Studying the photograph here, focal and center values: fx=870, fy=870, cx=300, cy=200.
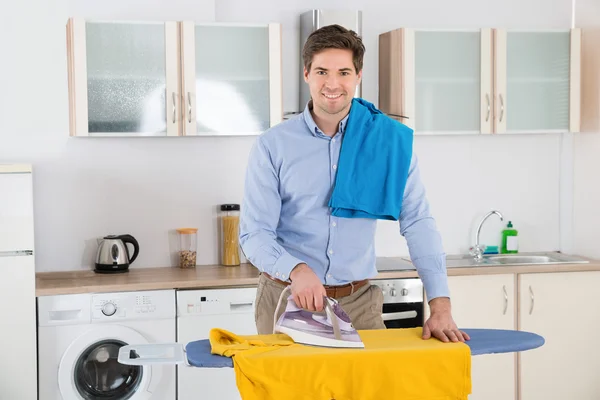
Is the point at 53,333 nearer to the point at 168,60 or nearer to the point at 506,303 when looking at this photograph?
the point at 168,60

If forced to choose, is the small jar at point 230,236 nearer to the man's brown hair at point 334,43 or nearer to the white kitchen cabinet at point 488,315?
the white kitchen cabinet at point 488,315

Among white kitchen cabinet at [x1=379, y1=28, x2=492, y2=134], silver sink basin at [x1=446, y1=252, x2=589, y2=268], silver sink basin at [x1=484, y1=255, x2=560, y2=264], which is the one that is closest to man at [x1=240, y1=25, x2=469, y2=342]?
white kitchen cabinet at [x1=379, y1=28, x2=492, y2=134]

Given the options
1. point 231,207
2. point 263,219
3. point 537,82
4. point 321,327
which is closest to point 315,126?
point 263,219

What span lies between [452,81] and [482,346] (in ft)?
7.99

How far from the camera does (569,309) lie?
4359 mm

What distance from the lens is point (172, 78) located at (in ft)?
13.3

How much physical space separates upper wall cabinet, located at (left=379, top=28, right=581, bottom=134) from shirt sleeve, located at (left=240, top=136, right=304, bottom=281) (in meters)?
1.87

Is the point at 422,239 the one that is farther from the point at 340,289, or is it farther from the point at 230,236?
the point at 230,236

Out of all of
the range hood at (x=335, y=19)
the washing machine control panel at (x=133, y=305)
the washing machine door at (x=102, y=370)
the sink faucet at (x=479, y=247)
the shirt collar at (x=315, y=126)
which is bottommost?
the washing machine door at (x=102, y=370)

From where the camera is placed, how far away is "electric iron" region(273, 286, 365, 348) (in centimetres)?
217

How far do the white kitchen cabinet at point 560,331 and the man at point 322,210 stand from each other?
1.82 m

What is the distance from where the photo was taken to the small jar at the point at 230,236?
4.45 m

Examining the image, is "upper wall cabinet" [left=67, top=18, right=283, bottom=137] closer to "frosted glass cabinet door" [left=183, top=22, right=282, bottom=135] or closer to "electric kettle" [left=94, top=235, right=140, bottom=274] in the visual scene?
"frosted glass cabinet door" [left=183, top=22, right=282, bottom=135]

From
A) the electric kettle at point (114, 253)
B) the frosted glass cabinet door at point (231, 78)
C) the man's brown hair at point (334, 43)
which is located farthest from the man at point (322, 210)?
the electric kettle at point (114, 253)
